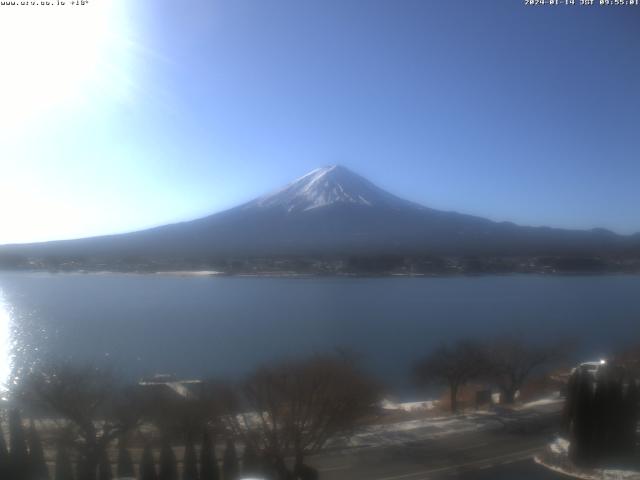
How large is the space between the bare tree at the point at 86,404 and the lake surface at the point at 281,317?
189 cm

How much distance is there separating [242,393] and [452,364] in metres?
3.11

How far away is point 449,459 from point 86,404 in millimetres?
2742

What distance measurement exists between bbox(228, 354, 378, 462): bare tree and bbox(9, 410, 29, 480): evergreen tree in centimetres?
130

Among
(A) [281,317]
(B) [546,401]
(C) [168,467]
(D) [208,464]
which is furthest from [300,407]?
(A) [281,317]

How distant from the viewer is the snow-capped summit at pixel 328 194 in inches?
1329

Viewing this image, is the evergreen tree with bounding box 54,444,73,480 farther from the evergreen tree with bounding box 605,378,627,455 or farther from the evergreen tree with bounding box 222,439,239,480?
the evergreen tree with bounding box 605,378,627,455

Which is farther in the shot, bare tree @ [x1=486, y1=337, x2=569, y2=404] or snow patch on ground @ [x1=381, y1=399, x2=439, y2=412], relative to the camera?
bare tree @ [x1=486, y1=337, x2=569, y2=404]

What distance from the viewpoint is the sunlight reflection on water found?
20.6 feet

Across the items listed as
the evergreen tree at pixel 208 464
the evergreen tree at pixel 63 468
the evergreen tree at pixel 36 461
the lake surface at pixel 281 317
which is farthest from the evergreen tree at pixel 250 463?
the lake surface at pixel 281 317

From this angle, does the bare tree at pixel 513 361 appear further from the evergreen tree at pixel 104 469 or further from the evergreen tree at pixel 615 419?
the evergreen tree at pixel 104 469

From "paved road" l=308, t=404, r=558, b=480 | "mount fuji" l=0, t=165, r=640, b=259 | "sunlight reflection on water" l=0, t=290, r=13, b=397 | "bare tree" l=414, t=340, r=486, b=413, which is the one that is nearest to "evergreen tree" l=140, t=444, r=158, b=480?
"paved road" l=308, t=404, r=558, b=480

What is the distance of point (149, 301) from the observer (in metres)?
18.0

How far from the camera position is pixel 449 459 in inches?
159

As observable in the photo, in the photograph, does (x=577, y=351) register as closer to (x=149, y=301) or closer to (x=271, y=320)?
(x=271, y=320)
